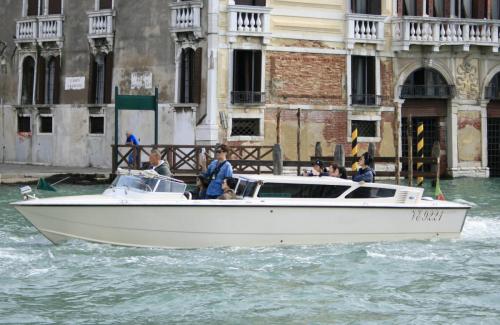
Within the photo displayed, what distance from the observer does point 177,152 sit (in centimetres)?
2223

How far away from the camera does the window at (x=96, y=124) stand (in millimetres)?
24141

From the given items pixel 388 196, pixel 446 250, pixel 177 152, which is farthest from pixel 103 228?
pixel 177 152

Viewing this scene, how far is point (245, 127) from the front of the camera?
22.6m

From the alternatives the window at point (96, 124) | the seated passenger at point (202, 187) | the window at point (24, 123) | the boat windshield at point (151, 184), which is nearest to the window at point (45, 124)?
the window at point (24, 123)

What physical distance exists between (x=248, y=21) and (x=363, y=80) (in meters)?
3.80

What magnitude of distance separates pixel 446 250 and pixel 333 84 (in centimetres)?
1253

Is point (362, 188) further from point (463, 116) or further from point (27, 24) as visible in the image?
point (27, 24)

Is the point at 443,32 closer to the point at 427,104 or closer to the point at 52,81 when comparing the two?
the point at 427,104

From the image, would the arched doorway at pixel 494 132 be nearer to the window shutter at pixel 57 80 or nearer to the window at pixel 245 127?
the window at pixel 245 127

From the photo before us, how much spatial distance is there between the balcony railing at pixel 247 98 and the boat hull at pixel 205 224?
1144 cm

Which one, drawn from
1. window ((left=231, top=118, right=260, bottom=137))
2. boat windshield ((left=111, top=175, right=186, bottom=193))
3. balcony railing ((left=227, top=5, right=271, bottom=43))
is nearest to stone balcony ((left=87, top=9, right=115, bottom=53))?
balcony railing ((left=227, top=5, right=271, bottom=43))

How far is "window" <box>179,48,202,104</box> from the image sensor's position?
73.8 feet

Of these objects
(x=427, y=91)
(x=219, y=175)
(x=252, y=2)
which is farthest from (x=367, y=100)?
(x=219, y=175)

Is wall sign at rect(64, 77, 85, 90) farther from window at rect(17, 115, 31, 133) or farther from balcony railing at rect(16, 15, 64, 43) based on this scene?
window at rect(17, 115, 31, 133)
